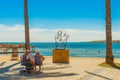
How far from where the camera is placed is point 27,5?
23797mm

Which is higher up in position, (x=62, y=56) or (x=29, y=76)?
(x=62, y=56)

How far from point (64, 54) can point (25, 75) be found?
7628mm

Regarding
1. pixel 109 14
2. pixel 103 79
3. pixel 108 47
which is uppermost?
pixel 109 14

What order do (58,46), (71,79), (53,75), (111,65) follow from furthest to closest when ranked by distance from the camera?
(58,46) < (111,65) < (53,75) < (71,79)

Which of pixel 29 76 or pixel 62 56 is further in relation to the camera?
pixel 62 56

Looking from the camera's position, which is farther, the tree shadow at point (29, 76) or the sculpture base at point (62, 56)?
the sculpture base at point (62, 56)

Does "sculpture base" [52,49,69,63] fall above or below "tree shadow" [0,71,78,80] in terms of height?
above

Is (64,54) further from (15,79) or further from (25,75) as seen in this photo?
(15,79)

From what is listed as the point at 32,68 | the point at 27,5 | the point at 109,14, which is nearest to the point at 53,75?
the point at 32,68

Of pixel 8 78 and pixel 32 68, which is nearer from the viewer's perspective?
pixel 8 78

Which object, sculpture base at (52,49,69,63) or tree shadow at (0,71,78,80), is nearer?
tree shadow at (0,71,78,80)

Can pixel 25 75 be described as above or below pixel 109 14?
below

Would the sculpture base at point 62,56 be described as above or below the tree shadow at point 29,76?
above

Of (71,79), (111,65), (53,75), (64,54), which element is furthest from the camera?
(64,54)
